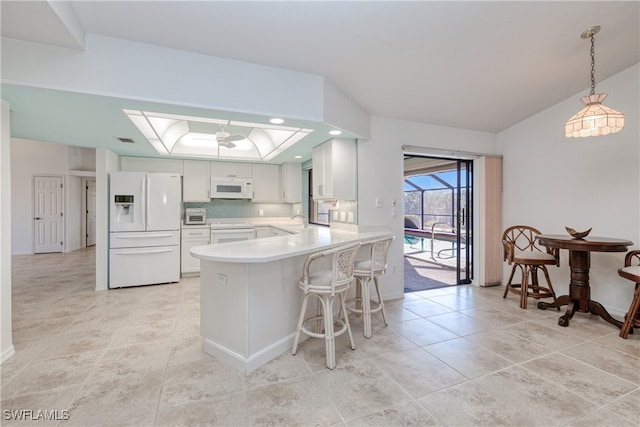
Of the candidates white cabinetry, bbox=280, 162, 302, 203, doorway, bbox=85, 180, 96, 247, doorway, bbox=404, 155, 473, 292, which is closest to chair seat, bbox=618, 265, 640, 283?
doorway, bbox=404, 155, 473, 292

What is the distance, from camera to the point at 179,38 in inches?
87.4

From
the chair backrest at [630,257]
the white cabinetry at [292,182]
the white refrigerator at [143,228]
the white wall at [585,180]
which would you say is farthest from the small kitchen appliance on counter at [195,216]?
the chair backrest at [630,257]

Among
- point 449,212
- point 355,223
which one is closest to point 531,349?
point 355,223

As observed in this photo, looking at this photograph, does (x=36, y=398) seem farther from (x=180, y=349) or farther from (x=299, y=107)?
(x=299, y=107)

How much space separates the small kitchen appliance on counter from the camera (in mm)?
4953

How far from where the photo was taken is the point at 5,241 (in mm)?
2230

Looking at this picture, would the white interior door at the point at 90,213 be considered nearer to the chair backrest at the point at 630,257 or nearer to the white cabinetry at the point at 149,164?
the white cabinetry at the point at 149,164

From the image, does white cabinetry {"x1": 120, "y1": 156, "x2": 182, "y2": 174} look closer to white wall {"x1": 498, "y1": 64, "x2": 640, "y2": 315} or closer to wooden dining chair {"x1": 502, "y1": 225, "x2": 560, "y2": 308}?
wooden dining chair {"x1": 502, "y1": 225, "x2": 560, "y2": 308}

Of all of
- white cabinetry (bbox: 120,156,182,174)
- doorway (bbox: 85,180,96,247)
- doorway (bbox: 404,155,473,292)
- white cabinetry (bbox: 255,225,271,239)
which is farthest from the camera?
doorway (bbox: 85,180,96,247)

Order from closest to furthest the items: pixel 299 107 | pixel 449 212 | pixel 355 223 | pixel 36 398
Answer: pixel 36 398
pixel 299 107
pixel 355 223
pixel 449 212

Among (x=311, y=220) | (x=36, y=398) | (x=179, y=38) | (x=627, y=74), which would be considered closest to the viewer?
(x=36, y=398)

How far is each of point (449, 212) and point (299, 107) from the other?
7212 mm

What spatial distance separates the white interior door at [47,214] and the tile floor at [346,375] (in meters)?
5.18

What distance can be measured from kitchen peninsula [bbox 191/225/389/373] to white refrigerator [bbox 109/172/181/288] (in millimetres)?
2524
